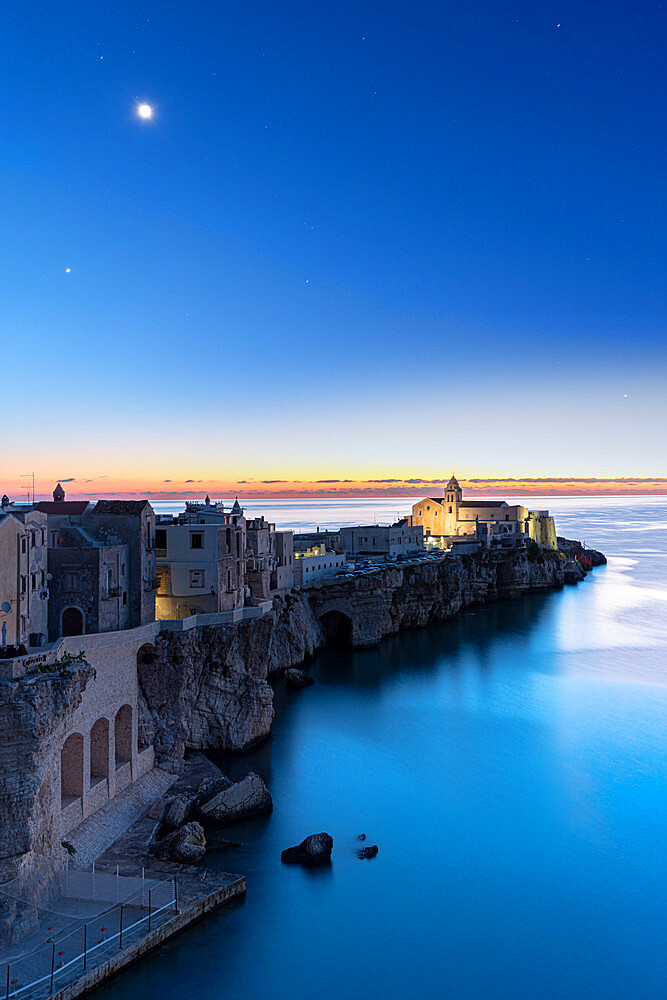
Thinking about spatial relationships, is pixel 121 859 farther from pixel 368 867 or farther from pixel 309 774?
pixel 309 774

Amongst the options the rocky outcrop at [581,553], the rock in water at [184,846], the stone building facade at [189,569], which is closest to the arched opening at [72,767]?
the rock in water at [184,846]

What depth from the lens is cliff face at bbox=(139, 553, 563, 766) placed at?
28.2 m

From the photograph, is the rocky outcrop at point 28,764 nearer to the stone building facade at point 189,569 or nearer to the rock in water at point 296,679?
the stone building facade at point 189,569

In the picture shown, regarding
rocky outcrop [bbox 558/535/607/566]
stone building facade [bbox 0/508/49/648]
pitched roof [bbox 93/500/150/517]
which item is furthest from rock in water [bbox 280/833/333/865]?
rocky outcrop [bbox 558/535/607/566]

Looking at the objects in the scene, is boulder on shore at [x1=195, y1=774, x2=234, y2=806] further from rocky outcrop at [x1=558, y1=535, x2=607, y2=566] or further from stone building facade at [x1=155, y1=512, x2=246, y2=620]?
rocky outcrop at [x1=558, y1=535, x2=607, y2=566]

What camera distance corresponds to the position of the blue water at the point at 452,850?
17.0 metres

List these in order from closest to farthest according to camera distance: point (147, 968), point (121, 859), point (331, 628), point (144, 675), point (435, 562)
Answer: point (147, 968)
point (121, 859)
point (144, 675)
point (331, 628)
point (435, 562)

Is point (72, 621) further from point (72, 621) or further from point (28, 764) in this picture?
point (28, 764)

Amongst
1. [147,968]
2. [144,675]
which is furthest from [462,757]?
[147,968]

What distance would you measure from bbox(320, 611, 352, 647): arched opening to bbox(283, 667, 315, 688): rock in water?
1114cm

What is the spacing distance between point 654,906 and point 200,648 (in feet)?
64.8

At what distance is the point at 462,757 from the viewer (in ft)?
104

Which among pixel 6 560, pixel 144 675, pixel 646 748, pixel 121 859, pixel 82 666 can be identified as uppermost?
pixel 6 560

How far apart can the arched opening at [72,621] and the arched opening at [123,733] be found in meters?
3.54
